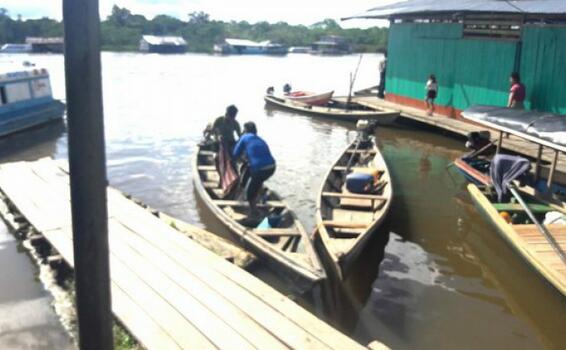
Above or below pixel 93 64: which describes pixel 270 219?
below

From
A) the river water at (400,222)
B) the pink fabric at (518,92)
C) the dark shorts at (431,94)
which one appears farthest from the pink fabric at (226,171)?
the dark shorts at (431,94)

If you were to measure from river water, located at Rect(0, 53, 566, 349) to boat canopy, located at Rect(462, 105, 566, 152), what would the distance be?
198 cm

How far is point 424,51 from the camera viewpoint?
797 inches

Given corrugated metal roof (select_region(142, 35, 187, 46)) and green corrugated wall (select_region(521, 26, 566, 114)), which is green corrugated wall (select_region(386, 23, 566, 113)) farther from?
corrugated metal roof (select_region(142, 35, 187, 46))

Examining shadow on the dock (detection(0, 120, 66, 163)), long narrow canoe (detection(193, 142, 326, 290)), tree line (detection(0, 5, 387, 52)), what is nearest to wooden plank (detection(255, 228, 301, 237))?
long narrow canoe (detection(193, 142, 326, 290))

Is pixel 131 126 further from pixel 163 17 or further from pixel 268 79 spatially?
pixel 163 17

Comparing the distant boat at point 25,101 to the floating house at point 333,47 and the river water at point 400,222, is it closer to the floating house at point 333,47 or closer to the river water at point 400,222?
the river water at point 400,222

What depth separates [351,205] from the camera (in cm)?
956

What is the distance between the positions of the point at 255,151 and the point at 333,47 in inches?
3707

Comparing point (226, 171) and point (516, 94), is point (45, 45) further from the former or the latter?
point (226, 171)

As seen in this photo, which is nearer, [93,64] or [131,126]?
[93,64]

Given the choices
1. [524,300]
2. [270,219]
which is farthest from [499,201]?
[270,219]

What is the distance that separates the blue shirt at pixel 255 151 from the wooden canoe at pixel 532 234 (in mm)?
3944

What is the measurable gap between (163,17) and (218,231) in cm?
11182
